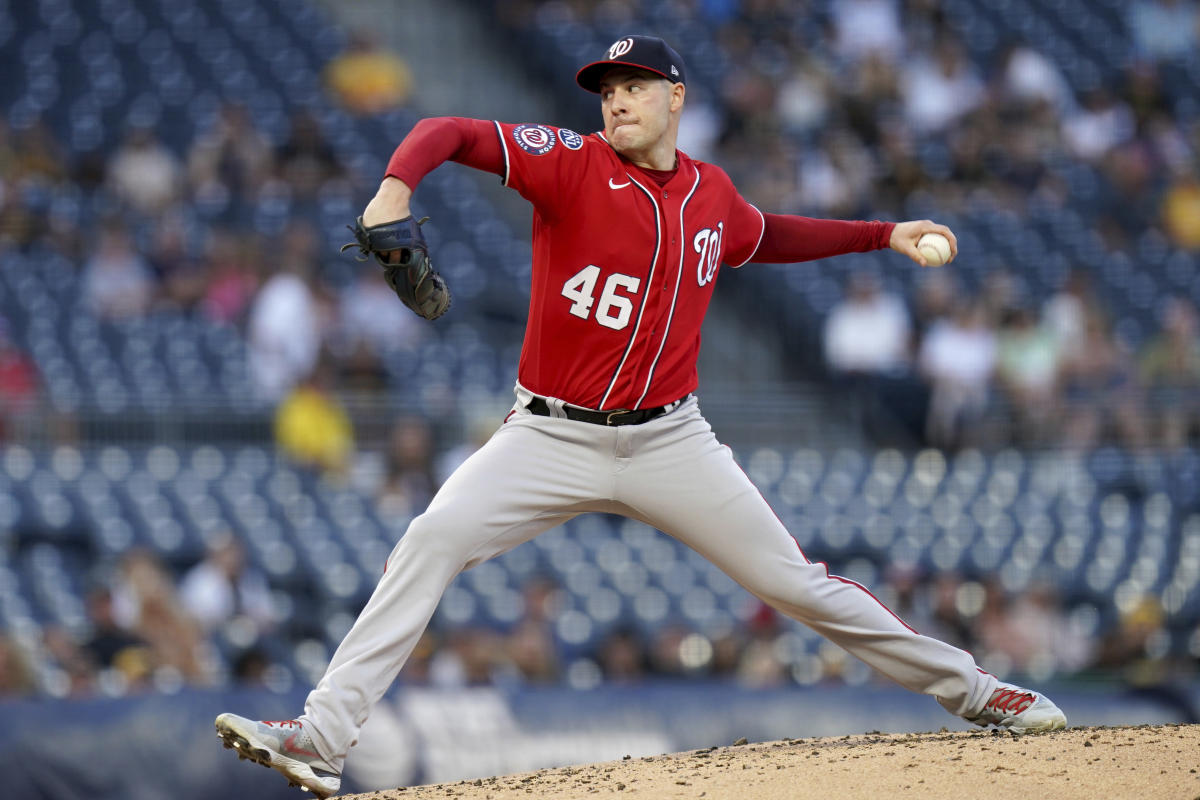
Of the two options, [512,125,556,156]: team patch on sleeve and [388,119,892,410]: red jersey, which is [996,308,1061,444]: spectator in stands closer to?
[388,119,892,410]: red jersey

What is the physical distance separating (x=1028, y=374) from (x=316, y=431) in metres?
4.43

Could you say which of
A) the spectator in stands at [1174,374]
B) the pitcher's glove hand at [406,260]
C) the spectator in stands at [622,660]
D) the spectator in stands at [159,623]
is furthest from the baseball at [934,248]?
the spectator in stands at [1174,374]

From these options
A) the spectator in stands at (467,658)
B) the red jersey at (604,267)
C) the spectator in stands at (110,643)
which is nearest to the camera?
the red jersey at (604,267)

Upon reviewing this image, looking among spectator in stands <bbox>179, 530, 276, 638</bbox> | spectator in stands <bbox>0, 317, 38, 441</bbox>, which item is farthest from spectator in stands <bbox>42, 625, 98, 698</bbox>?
spectator in stands <bbox>0, 317, 38, 441</bbox>

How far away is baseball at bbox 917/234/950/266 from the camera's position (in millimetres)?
4625

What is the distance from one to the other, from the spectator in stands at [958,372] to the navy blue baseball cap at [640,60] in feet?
18.7

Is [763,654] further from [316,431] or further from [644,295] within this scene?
[644,295]

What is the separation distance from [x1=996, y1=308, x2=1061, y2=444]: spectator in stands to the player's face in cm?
579

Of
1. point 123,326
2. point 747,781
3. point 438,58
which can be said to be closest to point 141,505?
point 123,326

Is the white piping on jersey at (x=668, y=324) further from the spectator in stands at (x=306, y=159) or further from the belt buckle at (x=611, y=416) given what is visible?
the spectator in stands at (x=306, y=159)

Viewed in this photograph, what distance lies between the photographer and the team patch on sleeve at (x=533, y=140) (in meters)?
4.13

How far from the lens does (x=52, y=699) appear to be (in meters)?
6.63

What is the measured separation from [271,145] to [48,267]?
194 centimetres

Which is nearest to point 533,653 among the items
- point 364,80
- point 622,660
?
point 622,660
